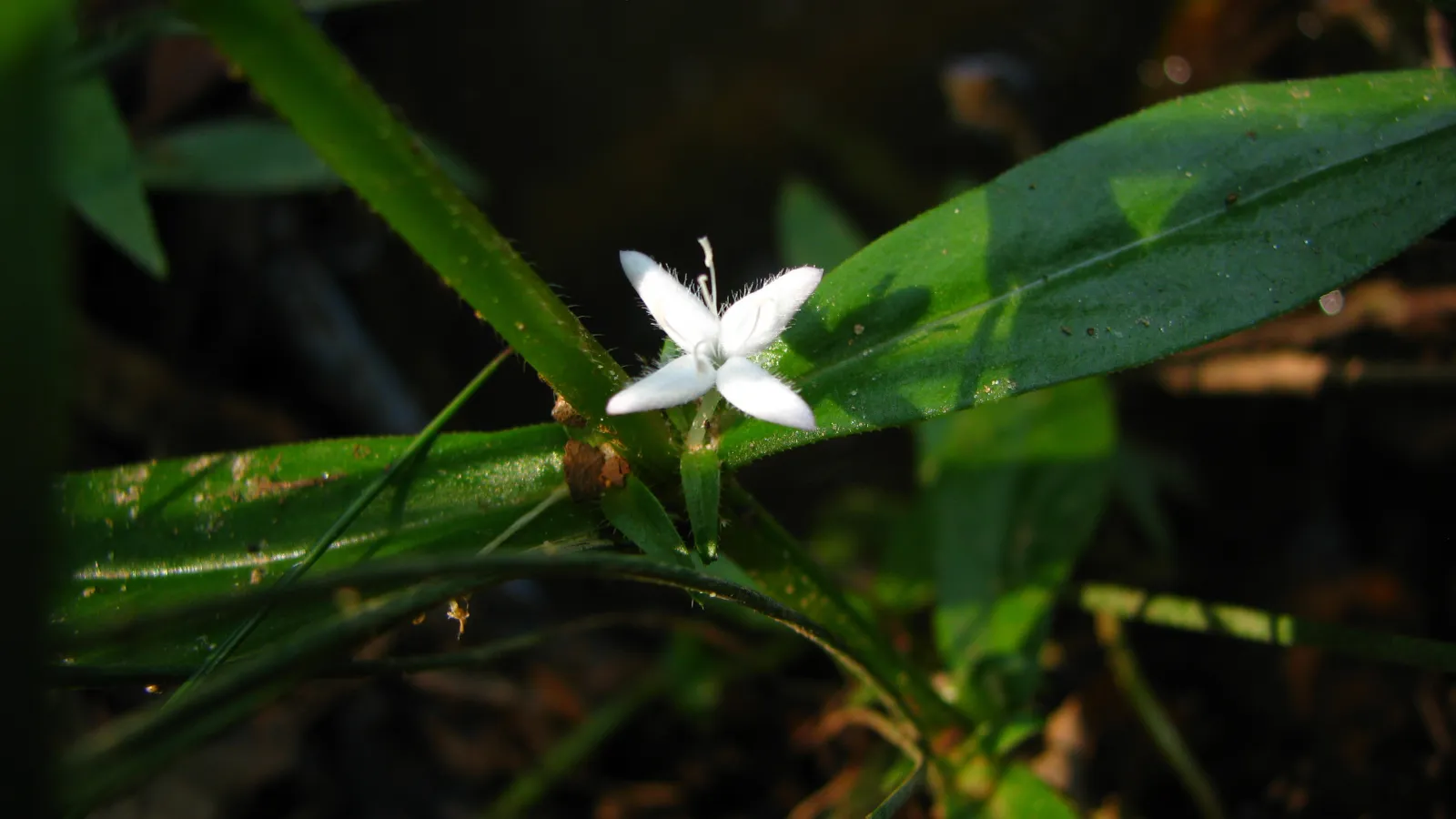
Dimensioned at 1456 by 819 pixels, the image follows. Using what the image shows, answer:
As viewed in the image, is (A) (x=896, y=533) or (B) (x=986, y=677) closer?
(B) (x=986, y=677)

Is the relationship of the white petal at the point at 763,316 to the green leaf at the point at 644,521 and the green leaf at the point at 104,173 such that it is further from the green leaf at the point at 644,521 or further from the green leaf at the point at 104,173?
the green leaf at the point at 104,173

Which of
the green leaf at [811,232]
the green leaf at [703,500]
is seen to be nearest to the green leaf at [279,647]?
the green leaf at [703,500]

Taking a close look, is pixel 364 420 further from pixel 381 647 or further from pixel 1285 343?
pixel 1285 343

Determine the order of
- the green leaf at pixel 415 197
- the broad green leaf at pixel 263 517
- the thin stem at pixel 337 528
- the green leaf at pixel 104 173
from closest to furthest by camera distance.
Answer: the green leaf at pixel 415 197, the thin stem at pixel 337 528, the broad green leaf at pixel 263 517, the green leaf at pixel 104 173

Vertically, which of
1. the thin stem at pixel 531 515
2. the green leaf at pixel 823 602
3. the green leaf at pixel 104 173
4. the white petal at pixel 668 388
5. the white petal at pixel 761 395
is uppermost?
the green leaf at pixel 104 173

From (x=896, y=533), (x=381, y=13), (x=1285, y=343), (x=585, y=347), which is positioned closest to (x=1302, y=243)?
(x=585, y=347)

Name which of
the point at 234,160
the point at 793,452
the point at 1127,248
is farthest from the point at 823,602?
the point at 234,160
